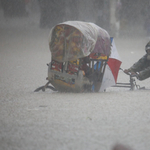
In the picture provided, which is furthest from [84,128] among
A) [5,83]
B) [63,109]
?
[5,83]

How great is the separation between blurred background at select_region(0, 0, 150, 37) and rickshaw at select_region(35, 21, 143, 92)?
1252cm

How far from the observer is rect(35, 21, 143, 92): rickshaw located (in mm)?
5418

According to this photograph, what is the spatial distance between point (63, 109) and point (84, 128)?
1.01m

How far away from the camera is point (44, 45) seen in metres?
17.2

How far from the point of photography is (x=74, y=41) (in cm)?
543

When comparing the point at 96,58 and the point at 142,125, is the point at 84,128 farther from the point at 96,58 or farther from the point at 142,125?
the point at 96,58

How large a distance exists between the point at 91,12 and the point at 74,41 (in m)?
14.2

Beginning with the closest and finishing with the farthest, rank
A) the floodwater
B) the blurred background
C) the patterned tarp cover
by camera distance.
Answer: the floodwater → the patterned tarp cover → the blurred background

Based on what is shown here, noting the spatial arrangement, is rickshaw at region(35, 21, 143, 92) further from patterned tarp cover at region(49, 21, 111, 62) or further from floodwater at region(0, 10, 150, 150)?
floodwater at region(0, 10, 150, 150)

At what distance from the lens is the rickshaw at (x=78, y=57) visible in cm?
542

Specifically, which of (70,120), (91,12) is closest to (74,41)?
(70,120)

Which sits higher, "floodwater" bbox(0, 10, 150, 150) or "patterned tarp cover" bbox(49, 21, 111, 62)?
"patterned tarp cover" bbox(49, 21, 111, 62)

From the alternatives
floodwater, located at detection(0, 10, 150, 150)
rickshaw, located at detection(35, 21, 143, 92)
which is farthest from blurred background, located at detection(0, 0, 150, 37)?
rickshaw, located at detection(35, 21, 143, 92)

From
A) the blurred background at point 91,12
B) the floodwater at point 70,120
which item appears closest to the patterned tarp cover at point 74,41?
the floodwater at point 70,120
